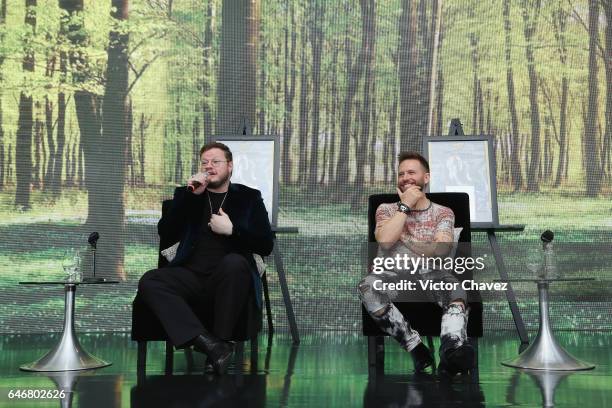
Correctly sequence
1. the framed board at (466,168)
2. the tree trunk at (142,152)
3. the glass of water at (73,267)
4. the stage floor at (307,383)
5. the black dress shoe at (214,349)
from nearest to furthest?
1. the stage floor at (307,383)
2. the black dress shoe at (214,349)
3. the glass of water at (73,267)
4. the framed board at (466,168)
5. the tree trunk at (142,152)

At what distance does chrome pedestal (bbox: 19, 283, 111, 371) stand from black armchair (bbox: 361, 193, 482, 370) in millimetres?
1194

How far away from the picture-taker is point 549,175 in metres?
5.39

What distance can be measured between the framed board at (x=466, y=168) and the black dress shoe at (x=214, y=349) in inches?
78.6

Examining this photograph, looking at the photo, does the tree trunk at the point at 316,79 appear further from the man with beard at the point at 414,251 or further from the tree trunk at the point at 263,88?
the man with beard at the point at 414,251

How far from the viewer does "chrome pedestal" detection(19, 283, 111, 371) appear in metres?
3.16

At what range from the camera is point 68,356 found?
10.5 feet

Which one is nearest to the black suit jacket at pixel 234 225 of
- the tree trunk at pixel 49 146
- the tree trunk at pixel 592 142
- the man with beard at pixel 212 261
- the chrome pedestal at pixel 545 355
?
the man with beard at pixel 212 261

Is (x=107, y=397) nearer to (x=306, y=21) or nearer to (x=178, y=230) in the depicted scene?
(x=178, y=230)

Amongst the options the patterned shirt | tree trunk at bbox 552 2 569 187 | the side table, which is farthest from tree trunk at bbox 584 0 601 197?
the side table

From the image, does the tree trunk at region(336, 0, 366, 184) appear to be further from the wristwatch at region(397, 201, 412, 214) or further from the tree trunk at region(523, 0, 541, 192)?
the wristwatch at region(397, 201, 412, 214)

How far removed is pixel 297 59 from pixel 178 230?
2437 millimetres

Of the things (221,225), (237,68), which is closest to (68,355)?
(221,225)

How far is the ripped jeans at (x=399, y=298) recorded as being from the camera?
3014 millimetres

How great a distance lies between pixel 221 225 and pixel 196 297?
12.8 inches
